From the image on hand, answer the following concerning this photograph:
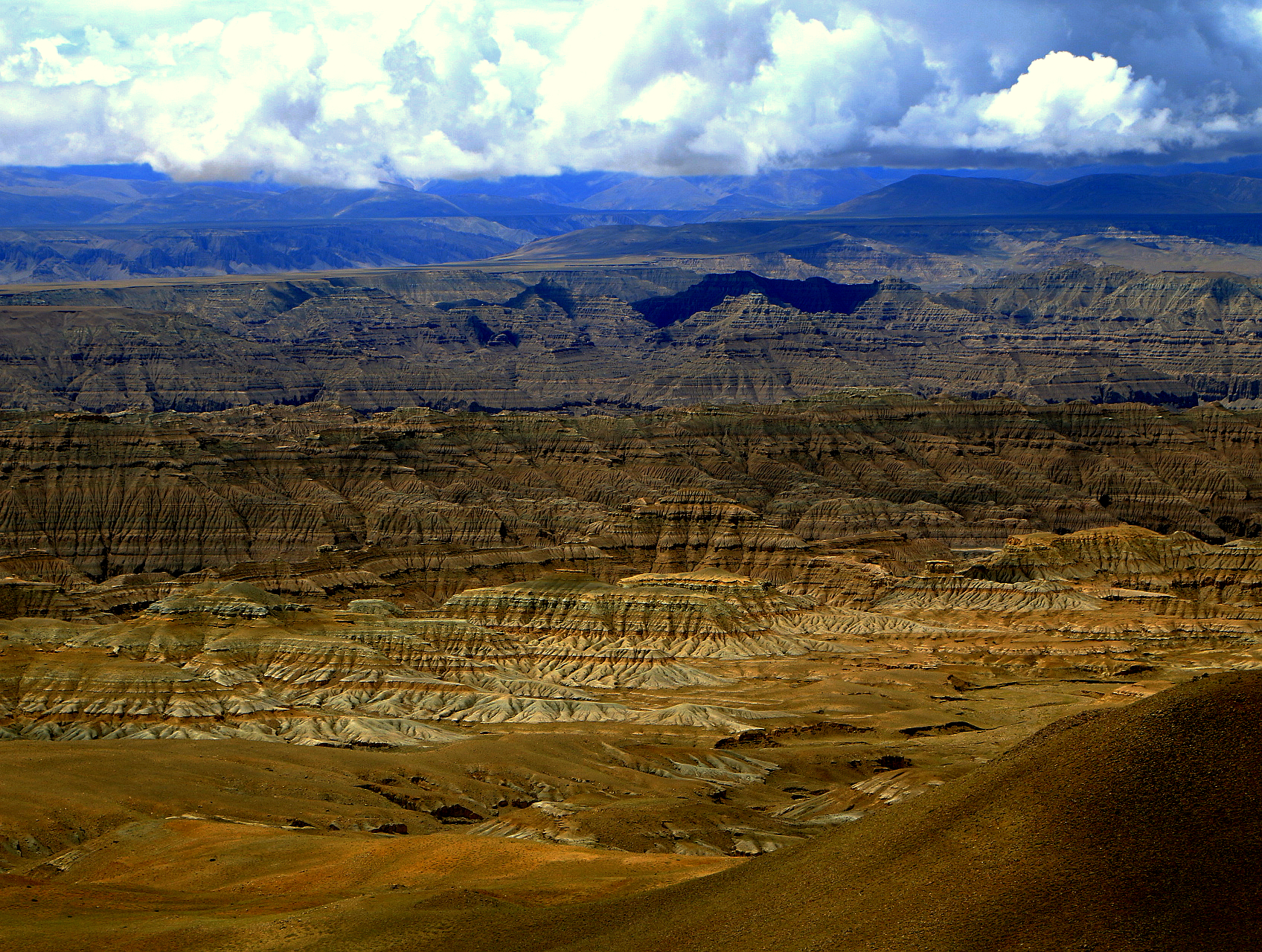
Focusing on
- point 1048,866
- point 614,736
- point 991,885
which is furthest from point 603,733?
point 1048,866

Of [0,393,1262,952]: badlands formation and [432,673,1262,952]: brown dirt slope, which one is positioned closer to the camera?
[432,673,1262,952]: brown dirt slope

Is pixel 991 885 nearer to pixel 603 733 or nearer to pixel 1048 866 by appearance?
pixel 1048 866

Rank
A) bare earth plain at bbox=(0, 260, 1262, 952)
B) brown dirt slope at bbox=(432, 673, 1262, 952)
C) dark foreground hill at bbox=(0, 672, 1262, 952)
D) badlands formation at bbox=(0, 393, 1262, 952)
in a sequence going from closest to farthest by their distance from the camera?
brown dirt slope at bbox=(432, 673, 1262, 952) → dark foreground hill at bbox=(0, 672, 1262, 952) → bare earth plain at bbox=(0, 260, 1262, 952) → badlands formation at bbox=(0, 393, 1262, 952)

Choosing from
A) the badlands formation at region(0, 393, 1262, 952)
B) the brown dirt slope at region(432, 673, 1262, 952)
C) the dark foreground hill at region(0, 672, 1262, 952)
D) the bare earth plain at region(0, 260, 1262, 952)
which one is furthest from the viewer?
the badlands formation at region(0, 393, 1262, 952)

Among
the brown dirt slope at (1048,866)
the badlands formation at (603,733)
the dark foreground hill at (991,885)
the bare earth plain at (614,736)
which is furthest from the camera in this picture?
the badlands formation at (603,733)

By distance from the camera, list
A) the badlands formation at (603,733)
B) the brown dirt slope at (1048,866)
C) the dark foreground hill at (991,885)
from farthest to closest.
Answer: the badlands formation at (603,733) < the dark foreground hill at (991,885) < the brown dirt slope at (1048,866)

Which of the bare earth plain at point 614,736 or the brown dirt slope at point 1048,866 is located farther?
the bare earth plain at point 614,736
